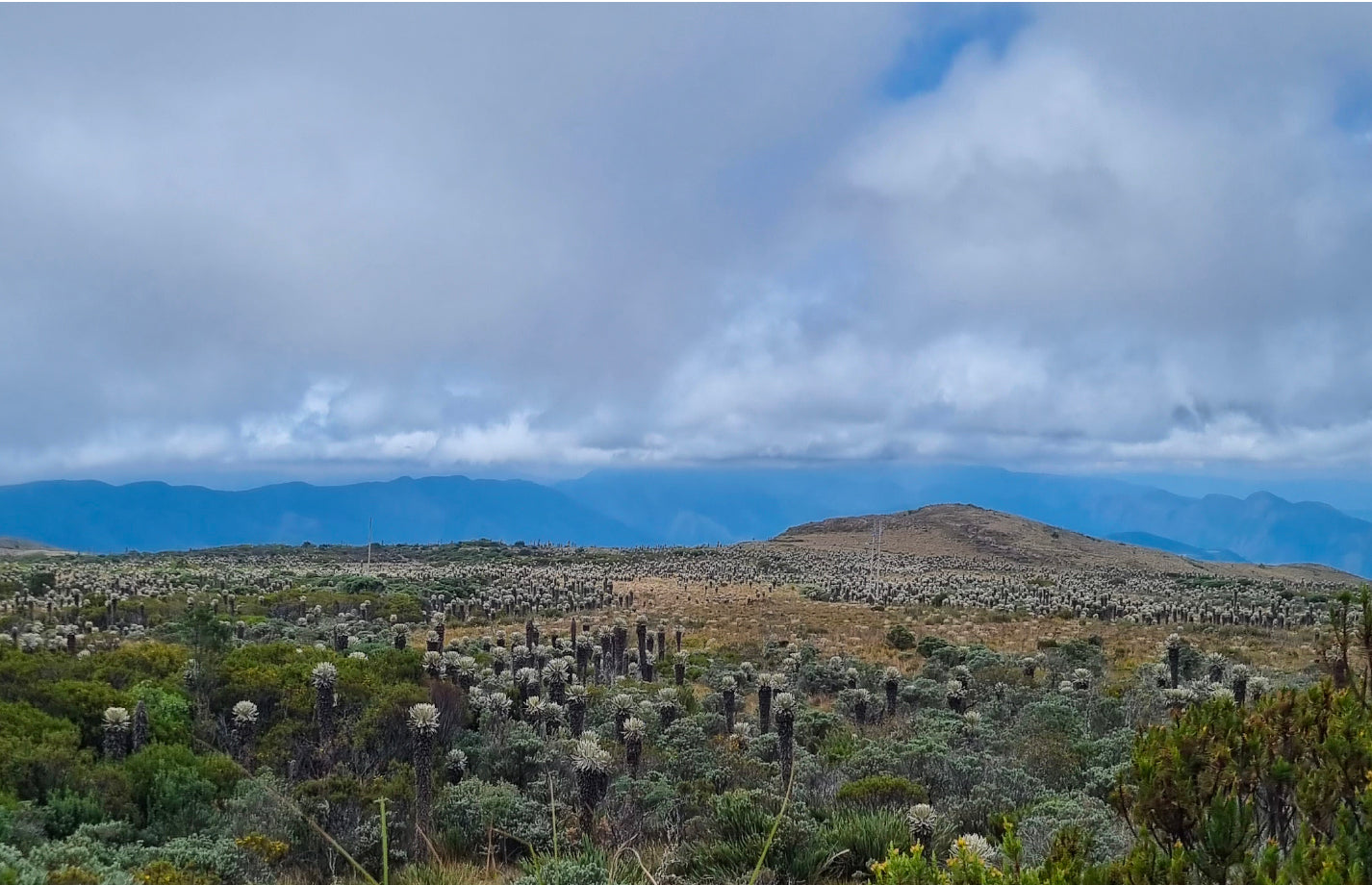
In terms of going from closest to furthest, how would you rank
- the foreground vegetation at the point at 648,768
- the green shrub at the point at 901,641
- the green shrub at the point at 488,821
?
the foreground vegetation at the point at 648,768 → the green shrub at the point at 488,821 → the green shrub at the point at 901,641

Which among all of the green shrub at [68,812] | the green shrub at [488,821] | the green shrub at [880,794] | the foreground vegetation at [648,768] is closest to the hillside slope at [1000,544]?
the foreground vegetation at [648,768]

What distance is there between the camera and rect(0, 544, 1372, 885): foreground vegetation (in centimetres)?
376

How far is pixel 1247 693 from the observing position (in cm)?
1351

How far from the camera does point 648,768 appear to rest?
9.87 m

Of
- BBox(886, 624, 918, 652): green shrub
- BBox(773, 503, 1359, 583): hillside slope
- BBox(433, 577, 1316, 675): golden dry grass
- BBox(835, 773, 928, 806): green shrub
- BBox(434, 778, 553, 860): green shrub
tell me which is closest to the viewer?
BBox(434, 778, 553, 860): green shrub

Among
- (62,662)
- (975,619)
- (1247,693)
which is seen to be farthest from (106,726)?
(975,619)

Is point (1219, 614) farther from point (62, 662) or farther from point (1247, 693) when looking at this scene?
point (62, 662)

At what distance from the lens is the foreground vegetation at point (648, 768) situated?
3.76 m

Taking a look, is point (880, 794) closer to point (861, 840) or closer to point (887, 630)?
point (861, 840)

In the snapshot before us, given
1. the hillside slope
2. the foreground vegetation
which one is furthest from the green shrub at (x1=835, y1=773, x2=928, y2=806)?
the hillside slope

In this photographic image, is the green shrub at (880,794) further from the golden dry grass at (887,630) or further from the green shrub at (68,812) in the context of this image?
the golden dry grass at (887,630)

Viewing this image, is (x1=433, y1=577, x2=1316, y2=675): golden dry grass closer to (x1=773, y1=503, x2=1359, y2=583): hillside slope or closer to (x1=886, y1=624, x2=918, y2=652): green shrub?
(x1=886, y1=624, x2=918, y2=652): green shrub

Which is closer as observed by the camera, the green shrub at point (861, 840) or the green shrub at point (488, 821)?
the green shrub at point (861, 840)

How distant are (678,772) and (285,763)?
4.48 meters
